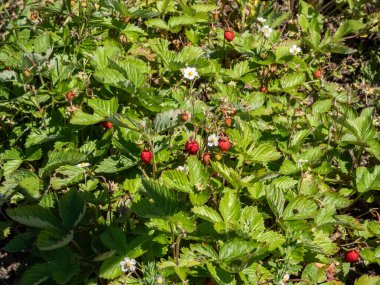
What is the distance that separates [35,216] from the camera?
6.84 ft

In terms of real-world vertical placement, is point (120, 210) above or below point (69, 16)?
below

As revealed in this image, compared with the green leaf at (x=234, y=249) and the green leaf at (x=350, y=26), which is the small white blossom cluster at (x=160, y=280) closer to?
the green leaf at (x=234, y=249)

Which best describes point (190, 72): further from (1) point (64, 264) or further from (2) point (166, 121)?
(1) point (64, 264)

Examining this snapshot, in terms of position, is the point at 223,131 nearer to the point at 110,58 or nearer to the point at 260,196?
the point at 260,196

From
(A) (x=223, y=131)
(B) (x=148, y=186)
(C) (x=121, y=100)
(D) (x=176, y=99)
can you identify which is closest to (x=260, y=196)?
(A) (x=223, y=131)

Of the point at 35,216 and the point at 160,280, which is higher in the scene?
the point at 35,216

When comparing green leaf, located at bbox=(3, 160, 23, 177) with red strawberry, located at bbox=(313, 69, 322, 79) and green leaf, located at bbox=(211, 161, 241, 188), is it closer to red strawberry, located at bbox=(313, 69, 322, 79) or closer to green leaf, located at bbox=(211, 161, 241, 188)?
green leaf, located at bbox=(211, 161, 241, 188)

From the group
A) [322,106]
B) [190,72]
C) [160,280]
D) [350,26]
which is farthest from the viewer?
[350,26]

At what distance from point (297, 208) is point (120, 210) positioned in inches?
31.2

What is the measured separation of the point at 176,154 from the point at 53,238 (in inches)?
32.3

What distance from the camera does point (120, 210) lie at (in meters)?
2.25

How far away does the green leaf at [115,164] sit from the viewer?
7.80ft

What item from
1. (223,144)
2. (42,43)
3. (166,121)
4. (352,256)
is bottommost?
(352,256)

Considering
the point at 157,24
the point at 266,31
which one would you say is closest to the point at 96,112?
the point at 157,24
